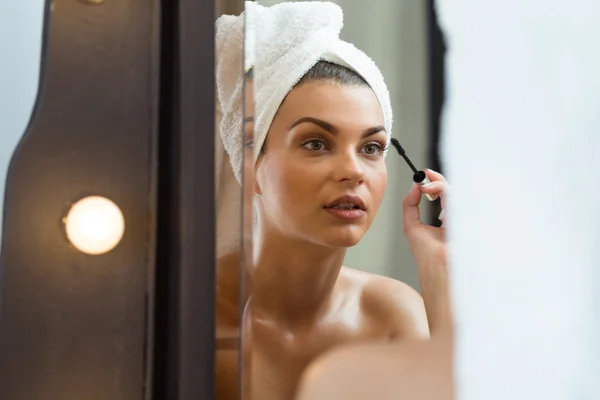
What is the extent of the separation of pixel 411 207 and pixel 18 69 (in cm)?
40

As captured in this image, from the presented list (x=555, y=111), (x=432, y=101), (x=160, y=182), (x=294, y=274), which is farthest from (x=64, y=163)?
(x=555, y=111)

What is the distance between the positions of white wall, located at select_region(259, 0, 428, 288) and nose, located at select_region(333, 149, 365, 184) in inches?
1.2

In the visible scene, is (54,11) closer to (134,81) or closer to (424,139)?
(134,81)

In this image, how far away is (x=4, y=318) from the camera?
1.70ft

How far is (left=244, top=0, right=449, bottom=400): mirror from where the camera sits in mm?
601

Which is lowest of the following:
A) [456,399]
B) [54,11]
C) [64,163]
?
[456,399]

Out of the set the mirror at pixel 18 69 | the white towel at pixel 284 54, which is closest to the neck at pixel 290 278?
the white towel at pixel 284 54

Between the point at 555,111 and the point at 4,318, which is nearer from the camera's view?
the point at 4,318

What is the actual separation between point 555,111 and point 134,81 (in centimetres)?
43

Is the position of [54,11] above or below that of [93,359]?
above

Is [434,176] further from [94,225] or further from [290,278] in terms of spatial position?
[94,225]

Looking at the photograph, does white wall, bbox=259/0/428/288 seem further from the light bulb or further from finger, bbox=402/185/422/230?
the light bulb

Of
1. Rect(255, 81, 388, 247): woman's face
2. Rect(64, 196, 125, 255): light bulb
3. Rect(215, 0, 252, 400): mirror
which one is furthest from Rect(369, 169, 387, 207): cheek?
Rect(64, 196, 125, 255): light bulb

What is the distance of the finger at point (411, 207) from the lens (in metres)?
0.60
